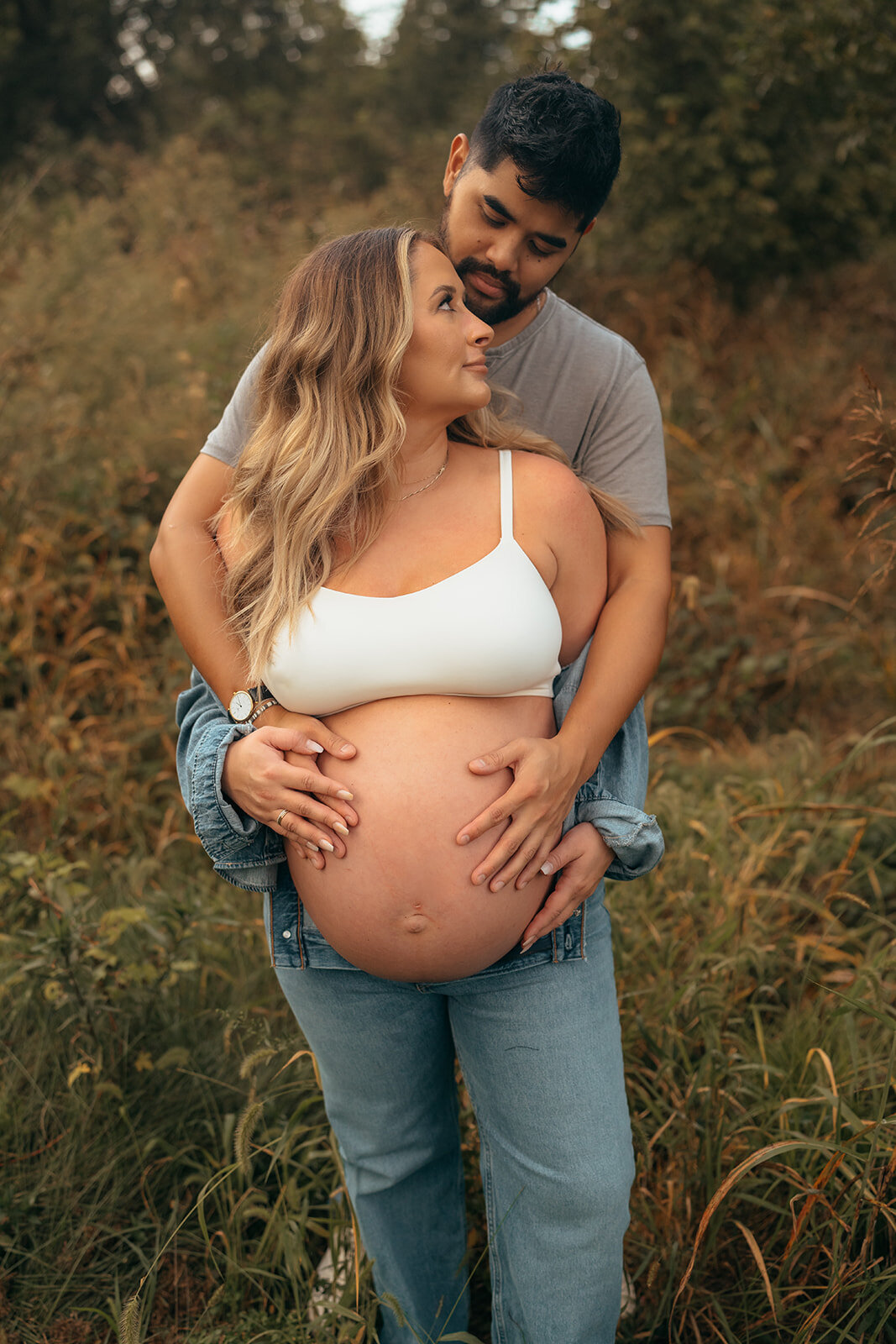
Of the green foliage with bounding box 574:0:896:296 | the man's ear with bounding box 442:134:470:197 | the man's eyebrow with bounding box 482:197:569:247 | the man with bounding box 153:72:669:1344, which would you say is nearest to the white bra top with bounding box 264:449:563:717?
the man with bounding box 153:72:669:1344

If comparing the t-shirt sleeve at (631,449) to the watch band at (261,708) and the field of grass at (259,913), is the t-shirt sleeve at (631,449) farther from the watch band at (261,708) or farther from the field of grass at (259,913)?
the watch band at (261,708)

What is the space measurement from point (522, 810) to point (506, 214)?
111 centimetres

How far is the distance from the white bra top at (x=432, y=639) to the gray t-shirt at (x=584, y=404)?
16.2 inches

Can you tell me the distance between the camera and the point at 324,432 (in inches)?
66.8

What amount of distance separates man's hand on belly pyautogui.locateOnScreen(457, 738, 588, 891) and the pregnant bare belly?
2 centimetres

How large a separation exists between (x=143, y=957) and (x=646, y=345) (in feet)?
16.8

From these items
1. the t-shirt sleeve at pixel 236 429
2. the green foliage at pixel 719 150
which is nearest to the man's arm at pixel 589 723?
the t-shirt sleeve at pixel 236 429

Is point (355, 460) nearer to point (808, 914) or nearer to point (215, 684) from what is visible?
point (215, 684)

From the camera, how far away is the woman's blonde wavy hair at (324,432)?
165 cm

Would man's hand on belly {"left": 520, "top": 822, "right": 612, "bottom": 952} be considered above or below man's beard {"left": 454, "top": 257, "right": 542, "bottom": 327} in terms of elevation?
below

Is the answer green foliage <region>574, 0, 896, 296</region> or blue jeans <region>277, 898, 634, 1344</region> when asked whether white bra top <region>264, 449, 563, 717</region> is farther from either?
green foliage <region>574, 0, 896, 296</region>

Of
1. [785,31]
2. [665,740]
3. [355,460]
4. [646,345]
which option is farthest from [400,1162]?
[646,345]

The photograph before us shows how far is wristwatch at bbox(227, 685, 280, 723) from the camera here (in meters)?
1.73

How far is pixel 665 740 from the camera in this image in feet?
13.3
